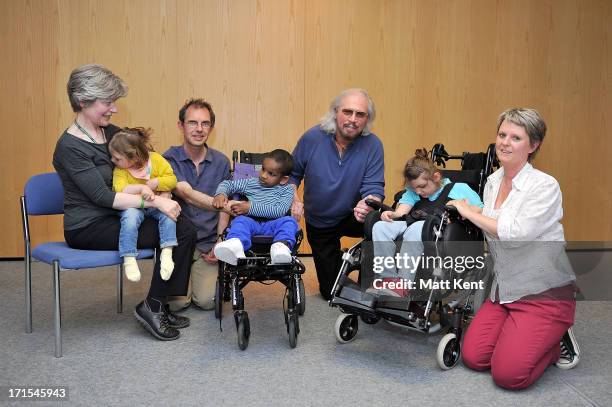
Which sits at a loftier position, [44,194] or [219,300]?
[44,194]

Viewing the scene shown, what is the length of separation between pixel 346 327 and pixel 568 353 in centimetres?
99

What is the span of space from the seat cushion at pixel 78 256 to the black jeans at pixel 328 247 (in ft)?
3.67

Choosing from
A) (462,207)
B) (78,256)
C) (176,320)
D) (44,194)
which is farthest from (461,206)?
(44,194)

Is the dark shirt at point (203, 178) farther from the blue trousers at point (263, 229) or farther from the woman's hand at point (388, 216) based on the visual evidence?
the woman's hand at point (388, 216)

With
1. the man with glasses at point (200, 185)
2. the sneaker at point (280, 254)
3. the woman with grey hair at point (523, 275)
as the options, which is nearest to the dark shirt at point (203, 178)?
the man with glasses at point (200, 185)

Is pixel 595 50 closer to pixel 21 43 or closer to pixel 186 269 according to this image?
pixel 186 269

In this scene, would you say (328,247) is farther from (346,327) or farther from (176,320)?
(176,320)

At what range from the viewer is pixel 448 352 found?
2.51 meters

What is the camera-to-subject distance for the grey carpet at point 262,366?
224cm

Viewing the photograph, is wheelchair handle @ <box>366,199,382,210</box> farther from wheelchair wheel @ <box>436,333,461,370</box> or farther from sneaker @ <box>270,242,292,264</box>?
wheelchair wheel @ <box>436,333,461,370</box>

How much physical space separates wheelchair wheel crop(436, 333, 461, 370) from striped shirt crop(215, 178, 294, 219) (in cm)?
103

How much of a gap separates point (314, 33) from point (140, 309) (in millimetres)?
2742

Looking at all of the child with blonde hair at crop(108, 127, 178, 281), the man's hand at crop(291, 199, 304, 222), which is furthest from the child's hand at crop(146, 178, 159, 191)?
the man's hand at crop(291, 199, 304, 222)

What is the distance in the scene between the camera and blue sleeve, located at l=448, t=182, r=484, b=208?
9.46ft
